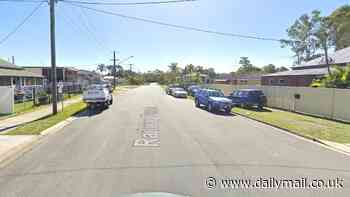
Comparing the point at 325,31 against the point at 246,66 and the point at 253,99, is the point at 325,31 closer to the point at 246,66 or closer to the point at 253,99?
the point at 253,99

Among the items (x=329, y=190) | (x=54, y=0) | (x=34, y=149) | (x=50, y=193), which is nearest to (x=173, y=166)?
(x=50, y=193)

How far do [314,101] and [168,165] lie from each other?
15416mm

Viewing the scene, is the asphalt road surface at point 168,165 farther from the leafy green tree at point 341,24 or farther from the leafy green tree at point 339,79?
the leafy green tree at point 341,24

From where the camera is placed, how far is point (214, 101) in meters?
21.1

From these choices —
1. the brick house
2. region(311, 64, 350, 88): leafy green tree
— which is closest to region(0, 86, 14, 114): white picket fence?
region(311, 64, 350, 88): leafy green tree

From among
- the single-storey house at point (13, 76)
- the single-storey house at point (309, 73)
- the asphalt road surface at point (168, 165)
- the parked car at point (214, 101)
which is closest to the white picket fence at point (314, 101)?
the parked car at point (214, 101)

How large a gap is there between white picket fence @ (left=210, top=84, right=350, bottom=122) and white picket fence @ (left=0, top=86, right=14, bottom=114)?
1981cm

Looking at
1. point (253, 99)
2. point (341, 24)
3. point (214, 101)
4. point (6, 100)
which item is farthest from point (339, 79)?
point (341, 24)

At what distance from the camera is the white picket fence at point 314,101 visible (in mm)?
16425

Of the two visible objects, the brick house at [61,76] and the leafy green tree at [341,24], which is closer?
the brick house at [61,76]

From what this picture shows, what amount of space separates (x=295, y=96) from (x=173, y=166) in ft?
55.2

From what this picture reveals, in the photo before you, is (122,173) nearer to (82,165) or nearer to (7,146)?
(82,165)

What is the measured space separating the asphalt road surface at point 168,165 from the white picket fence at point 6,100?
8830 millimetres

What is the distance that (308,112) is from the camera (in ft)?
64.6
